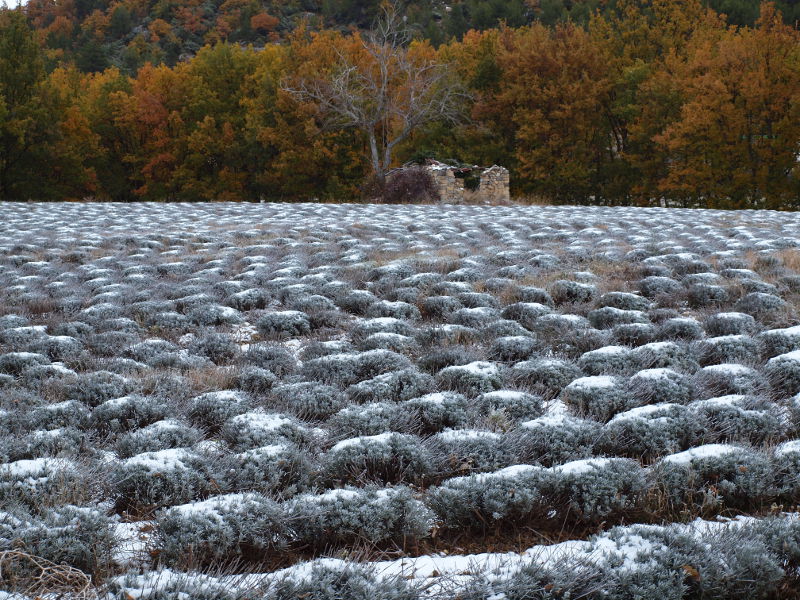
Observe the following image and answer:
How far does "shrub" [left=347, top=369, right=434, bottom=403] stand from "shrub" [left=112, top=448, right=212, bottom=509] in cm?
148

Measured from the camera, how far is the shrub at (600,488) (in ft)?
11.7

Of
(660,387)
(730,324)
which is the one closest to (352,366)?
(660,387)

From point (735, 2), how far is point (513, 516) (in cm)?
6391

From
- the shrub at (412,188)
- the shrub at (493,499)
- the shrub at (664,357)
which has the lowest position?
the shrub at (493,499)

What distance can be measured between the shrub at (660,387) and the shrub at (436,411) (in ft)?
4.04

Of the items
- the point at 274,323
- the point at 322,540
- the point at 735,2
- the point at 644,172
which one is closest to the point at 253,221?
the point at 274,323

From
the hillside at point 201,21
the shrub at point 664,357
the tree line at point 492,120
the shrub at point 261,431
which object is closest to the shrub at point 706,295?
the shrub at point 664,357

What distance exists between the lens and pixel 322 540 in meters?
3.35

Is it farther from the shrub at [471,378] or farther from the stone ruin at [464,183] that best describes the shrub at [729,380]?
the stone ruin at [464,183]

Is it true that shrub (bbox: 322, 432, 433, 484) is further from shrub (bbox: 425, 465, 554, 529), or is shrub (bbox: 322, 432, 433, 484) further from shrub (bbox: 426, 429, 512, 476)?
shrub (bbox: 425, 465, 554, 529)

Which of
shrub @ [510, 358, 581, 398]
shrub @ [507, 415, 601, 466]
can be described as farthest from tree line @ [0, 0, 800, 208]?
shrub @ [507, 415, 601, 466]

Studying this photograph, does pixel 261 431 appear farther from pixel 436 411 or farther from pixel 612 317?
pixel 612 317

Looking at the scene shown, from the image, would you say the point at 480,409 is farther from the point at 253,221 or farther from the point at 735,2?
the point at 735,2

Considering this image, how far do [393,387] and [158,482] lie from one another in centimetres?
195
